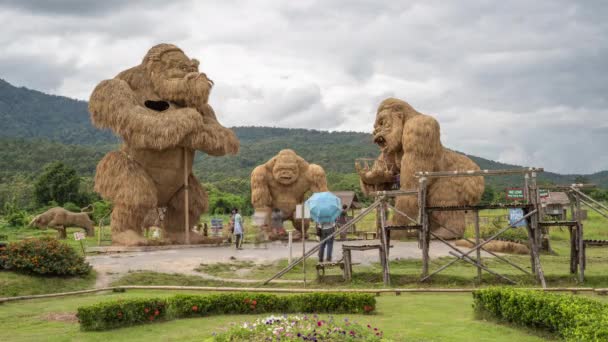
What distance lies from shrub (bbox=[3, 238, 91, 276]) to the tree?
104ft

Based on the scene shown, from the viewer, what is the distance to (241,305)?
959 cm

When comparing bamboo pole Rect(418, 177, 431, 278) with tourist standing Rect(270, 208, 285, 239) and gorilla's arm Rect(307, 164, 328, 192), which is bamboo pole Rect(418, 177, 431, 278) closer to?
Result: gorilla's arm Rect(307, 164, 328, 192)

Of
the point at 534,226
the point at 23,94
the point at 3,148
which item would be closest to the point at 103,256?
→ the point at 534,226

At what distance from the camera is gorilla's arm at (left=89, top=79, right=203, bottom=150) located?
1677 cm

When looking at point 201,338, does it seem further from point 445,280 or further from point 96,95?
point 96,95

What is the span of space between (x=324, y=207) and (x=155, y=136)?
18.1ft

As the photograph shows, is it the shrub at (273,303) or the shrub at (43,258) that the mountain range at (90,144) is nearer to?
the shrub at (43,258)

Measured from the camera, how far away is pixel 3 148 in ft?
224

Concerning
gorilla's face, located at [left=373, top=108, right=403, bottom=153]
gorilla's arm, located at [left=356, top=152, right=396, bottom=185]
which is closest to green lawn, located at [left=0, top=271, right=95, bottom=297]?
gorilla's face, located at [left=373, top=108, right=403, bottom=153]

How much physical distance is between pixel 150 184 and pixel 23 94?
171 m

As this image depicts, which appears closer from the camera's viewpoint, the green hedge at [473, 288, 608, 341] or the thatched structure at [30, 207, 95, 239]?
the green hedge at [473, 288, 608, 341]

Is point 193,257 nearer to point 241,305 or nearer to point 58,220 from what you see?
point 241,305

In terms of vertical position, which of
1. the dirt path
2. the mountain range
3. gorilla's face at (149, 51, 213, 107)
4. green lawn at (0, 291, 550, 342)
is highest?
the mountain range

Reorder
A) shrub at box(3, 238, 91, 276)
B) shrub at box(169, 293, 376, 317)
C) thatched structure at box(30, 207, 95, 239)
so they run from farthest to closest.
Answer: thatched structure at box(30, 207, 95, 239), shrub at box(3, 238, 91, 276), shrub at box(169, 293, 376, 317)
